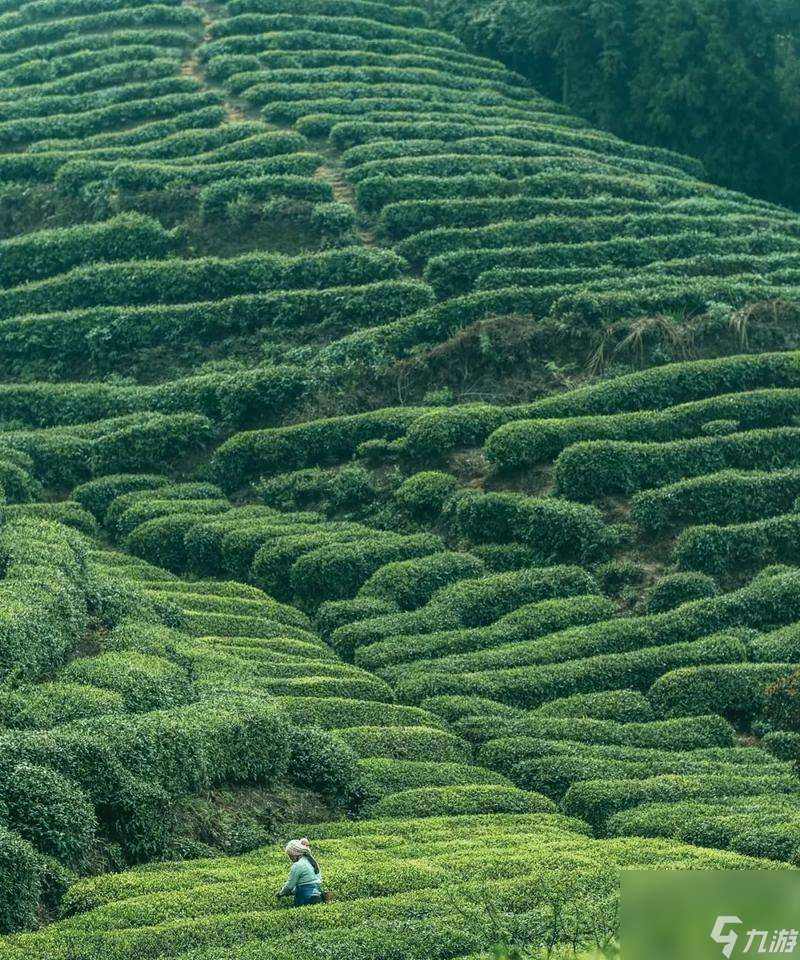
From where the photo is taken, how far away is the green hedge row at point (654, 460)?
109ft

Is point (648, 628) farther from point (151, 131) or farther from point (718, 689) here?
point (151, 131)

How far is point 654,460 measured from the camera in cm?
3347

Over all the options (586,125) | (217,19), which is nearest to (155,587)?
(586,125)

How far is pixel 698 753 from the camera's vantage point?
25.1 metres

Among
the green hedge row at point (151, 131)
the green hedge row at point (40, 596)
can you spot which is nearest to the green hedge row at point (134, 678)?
the green hedge row at point (40, 596)

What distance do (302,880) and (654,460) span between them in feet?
60.8

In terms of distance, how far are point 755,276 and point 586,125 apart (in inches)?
614

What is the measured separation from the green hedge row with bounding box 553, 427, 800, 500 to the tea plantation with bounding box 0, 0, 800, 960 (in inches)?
3.1

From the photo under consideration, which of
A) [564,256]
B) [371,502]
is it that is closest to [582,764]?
[371,502]

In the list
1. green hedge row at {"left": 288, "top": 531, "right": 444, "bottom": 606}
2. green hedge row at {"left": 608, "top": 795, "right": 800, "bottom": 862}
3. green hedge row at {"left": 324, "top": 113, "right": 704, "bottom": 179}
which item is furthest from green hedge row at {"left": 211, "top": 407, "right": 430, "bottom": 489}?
green hedge row at {"left": 608, "top": 795, "right": 800, "bottom": 862}

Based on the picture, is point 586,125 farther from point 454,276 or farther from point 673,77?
point 454,276

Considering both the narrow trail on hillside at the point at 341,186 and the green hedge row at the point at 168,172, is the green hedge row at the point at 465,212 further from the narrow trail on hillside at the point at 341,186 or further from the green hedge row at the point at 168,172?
the green hedge row at the point at 168,172

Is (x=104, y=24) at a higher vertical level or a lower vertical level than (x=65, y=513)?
higher

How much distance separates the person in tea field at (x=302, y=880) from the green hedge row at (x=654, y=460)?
17.5m
